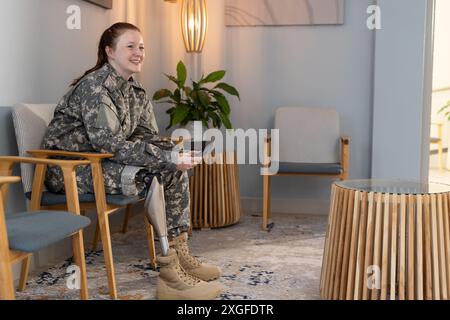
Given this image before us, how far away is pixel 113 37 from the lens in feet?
8.09

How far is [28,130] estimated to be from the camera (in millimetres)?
2279

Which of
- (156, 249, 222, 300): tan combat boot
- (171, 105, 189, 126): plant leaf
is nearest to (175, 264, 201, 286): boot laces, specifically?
(156, 249, 222, 300): tan combat boot

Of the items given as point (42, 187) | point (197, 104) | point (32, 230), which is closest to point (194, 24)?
point (197, 104)

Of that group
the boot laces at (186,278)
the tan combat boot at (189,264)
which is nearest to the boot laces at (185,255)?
the tan combat boot at (189,264)

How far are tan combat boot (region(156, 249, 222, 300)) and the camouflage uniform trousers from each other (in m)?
0.19

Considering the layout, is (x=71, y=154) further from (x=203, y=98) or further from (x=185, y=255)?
(x=203, y=98)

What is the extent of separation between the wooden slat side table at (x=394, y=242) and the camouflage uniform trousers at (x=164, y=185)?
0.76 m

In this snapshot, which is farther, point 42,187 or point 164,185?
point 164,185

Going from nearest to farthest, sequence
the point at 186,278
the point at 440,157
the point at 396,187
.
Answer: the point at 396,187, the point at 186,278, the point at 440,157

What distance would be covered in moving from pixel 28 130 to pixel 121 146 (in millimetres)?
399

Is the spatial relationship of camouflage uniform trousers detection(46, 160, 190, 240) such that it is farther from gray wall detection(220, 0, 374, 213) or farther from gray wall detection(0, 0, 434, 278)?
gray wall detection(220, 0, 374, 213)

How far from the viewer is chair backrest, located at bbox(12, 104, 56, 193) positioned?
224 cm
